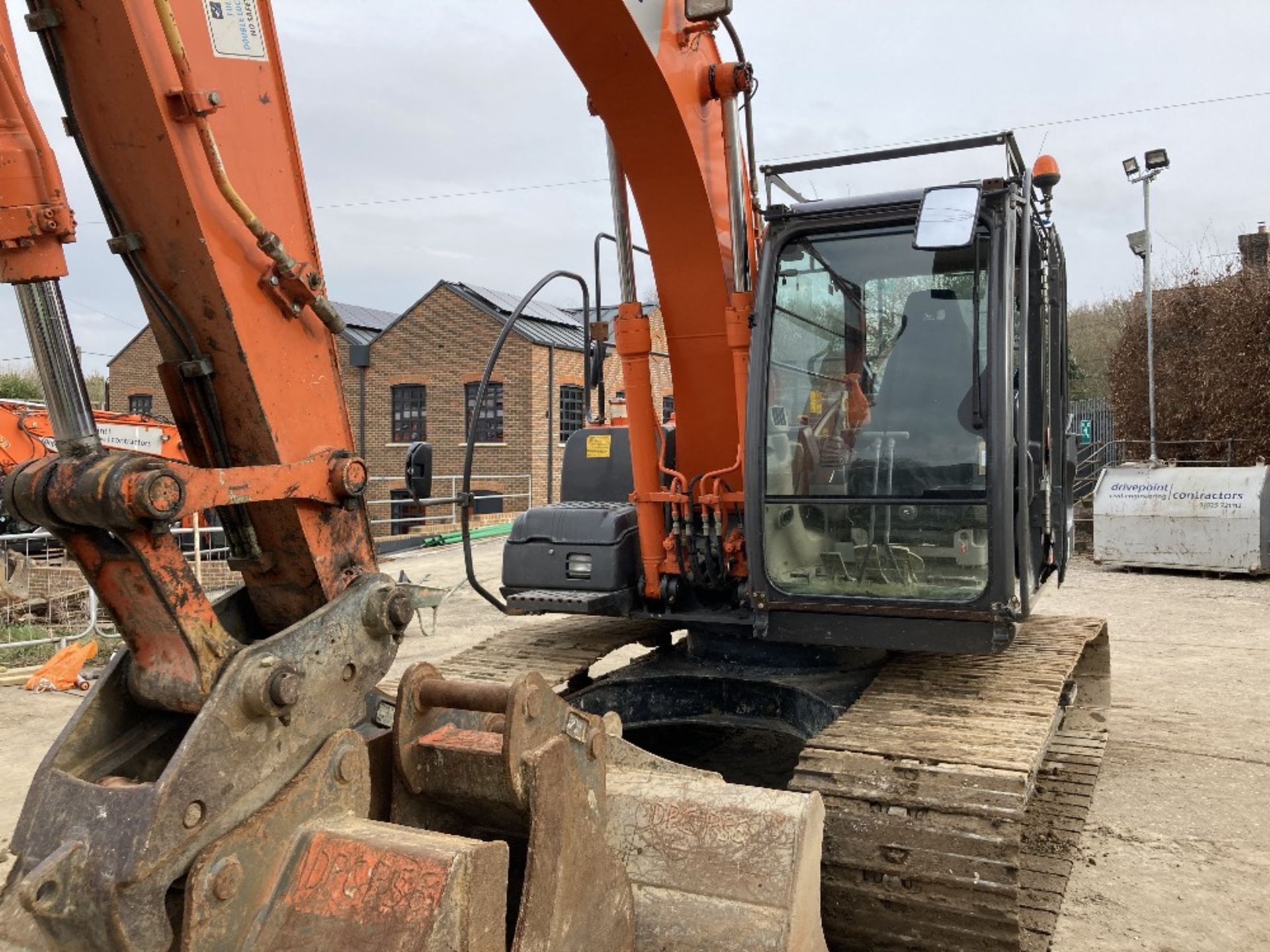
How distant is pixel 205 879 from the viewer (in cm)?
179

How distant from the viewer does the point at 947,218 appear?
331 cm

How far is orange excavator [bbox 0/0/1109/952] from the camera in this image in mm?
1879

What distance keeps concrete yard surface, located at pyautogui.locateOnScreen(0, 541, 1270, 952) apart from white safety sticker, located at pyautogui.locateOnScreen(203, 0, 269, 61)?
349 centimetres

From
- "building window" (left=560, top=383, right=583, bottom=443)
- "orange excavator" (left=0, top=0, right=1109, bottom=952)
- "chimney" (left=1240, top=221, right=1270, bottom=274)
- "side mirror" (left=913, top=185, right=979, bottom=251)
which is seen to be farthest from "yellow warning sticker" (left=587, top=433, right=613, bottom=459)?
"building window" (left=560, top=383, right=583, bottom=443)

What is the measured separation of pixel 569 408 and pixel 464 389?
2.54 metres

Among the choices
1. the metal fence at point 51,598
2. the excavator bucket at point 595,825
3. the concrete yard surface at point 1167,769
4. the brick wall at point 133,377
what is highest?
the brick wall at point 133,377

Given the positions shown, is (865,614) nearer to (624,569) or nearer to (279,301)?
(624,569)

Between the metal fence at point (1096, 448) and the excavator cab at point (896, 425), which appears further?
the metal fence at point (1096, 448)

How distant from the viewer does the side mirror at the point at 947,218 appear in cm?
324

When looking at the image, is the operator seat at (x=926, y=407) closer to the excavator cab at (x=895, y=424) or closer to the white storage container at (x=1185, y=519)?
the excavator cab at (x=895, y=424)

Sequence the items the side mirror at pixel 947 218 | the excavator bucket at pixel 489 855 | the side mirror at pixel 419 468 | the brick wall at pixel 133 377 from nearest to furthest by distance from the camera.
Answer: the excavator bucket at pixel 489 855 → the side mirror at pixel 419 468 → the side mirror at pixel 947 218 → the brick wall at pixel 133 377

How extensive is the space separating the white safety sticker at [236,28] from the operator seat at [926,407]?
2298 mm

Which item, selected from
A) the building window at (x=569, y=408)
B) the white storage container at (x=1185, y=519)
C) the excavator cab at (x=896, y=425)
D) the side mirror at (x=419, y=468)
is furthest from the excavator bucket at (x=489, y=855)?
the building window at (x=569, y=408)

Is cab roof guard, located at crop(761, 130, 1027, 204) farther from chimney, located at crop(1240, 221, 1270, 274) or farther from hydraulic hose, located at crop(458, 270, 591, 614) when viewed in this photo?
chimney, located at crop(1240, 221, 1270, 274)
